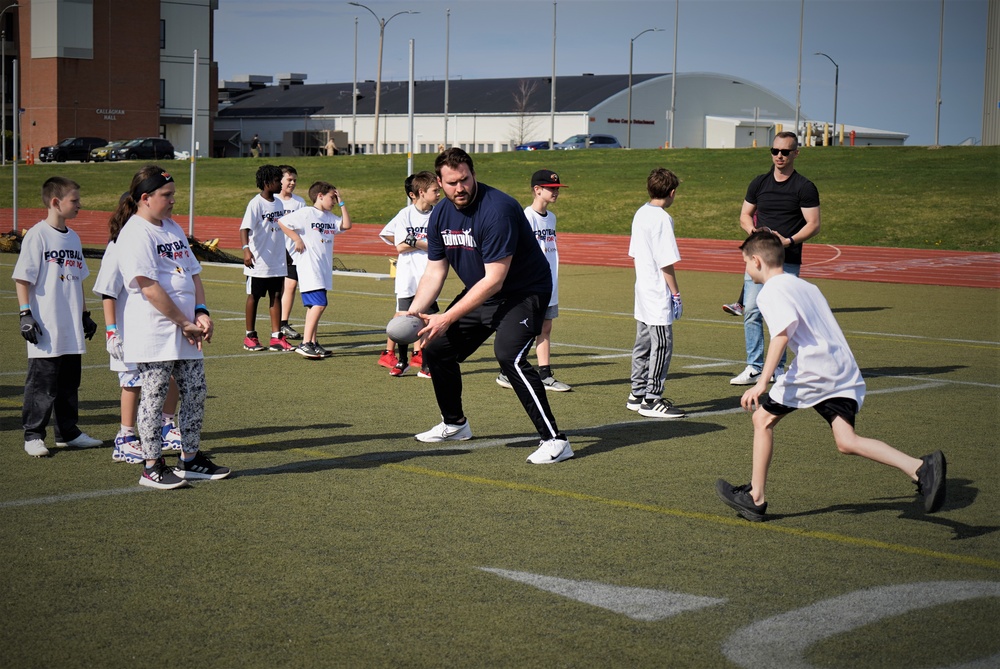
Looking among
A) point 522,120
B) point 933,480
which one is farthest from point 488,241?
point 522,120

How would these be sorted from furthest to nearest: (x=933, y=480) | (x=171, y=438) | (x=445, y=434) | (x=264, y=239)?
(x=264, y=239), (x=445, y=434), (x=171, y=438), (x=933, y=480)

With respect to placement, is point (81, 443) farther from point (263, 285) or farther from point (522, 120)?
point (522, 120)

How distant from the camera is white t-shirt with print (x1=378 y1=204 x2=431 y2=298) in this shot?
453 inches

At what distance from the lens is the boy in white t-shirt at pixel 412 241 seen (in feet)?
37.5

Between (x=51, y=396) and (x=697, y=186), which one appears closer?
(x=51, y=396)

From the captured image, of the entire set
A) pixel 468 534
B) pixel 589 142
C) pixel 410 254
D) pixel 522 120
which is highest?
pixel 522 120

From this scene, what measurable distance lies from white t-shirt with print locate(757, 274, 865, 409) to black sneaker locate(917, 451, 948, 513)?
1.55ft

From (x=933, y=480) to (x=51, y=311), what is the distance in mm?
5574

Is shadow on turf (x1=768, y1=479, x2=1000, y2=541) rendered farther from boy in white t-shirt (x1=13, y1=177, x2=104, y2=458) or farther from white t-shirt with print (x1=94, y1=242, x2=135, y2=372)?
boy in white t-shirt (x1=13, y1=177, x2=104, y2=458)

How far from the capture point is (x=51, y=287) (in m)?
7.70

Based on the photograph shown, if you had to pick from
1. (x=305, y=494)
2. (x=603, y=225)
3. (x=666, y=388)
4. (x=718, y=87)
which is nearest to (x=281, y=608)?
(x=305, y=494)

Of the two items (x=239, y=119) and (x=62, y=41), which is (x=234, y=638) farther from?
(x=239, y=119)

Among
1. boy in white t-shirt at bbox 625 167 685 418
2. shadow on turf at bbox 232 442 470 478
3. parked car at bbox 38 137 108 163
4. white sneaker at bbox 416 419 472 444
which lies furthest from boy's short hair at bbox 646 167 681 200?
parked car at bbox 38 137 108 163

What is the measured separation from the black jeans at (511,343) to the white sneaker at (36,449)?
8.49ft
